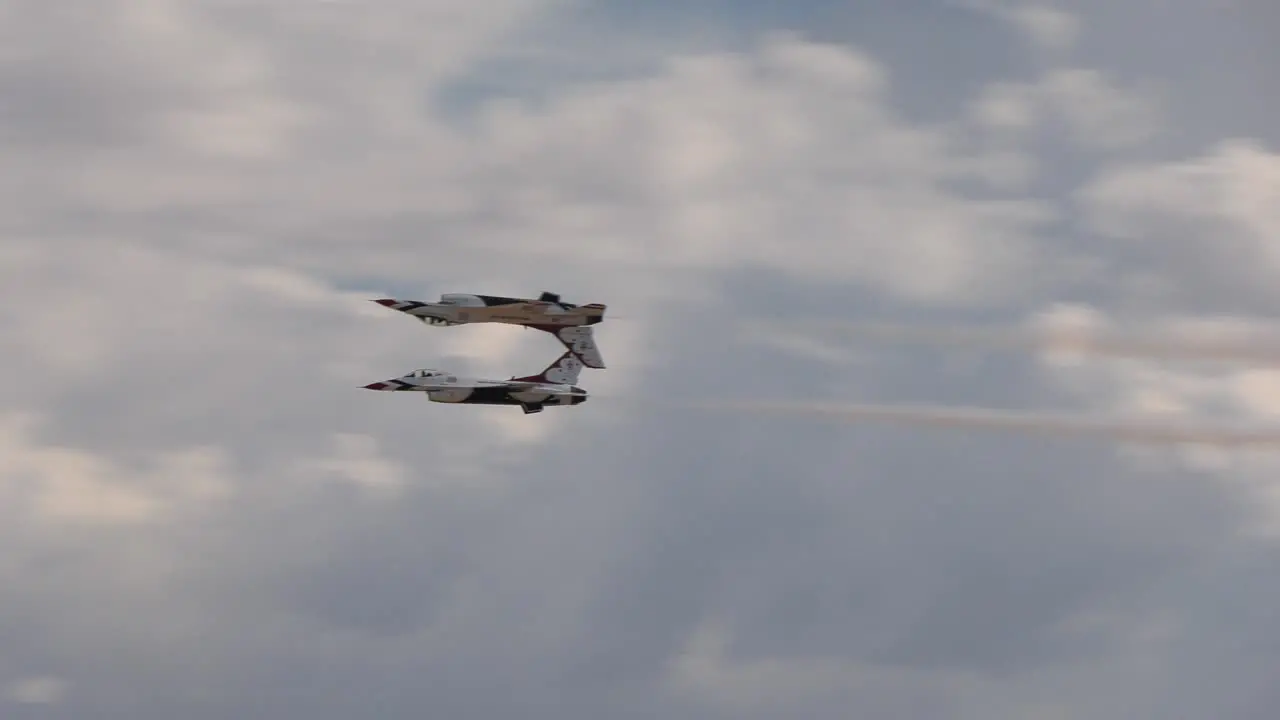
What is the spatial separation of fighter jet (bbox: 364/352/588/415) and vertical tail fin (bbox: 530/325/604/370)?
284 centimetres

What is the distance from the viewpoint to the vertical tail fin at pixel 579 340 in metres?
150

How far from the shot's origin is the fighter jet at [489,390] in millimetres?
146375

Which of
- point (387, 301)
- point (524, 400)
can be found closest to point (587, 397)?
point (524, 400)

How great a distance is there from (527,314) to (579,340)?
4134 millimetres

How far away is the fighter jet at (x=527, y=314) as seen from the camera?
145 metres

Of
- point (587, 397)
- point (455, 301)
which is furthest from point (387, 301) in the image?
point (587, 397)

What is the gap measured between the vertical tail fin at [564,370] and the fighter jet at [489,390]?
181 centimetres

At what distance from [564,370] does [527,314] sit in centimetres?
502

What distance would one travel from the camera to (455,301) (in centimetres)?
14500

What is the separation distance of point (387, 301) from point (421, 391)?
6.12 m

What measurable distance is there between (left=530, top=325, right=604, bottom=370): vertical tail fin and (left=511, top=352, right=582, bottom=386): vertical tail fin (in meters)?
0.45

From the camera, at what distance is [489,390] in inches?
5797

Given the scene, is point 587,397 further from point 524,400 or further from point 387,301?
point 387,301

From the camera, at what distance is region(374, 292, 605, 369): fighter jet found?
145 meters
